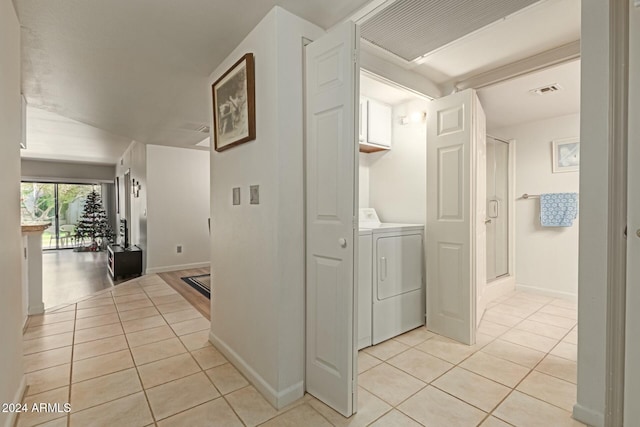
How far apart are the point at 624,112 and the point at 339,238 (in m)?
1.37

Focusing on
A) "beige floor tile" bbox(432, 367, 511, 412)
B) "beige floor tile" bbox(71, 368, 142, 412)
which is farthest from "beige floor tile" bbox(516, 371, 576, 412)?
"beige floor tile" bbox(71, 368, 142, 412)

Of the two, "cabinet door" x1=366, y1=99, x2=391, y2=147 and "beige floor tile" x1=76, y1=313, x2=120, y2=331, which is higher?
"cabinet door" x1=366, y1=99, x2=391, y2=147

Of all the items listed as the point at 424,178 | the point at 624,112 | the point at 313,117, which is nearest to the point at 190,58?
the point at 313,117

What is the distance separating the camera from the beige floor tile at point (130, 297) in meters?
3.63

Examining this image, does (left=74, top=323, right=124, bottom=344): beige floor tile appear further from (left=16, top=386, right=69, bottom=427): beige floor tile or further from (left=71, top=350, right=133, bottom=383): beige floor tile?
(left=16, top=386, right=69, bottom=427): beige floor tile

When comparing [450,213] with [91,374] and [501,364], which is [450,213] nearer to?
[501,364]

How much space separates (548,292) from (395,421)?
335 cm

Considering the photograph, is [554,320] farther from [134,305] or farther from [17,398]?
[134,305]

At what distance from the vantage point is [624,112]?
4.22ft

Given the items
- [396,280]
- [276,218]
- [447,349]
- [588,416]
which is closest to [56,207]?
[276,218]

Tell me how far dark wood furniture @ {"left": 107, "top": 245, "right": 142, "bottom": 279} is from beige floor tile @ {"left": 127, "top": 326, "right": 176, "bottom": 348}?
2.62 m

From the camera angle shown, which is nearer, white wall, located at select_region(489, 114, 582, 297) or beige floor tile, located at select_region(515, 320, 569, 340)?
beige floor tile, located at select_region(515, 320, 569, 340)

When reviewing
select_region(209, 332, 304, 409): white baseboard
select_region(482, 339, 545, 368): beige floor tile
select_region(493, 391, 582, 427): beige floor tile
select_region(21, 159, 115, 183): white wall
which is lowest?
select_region(482, 339, 545, 368): beige floor tile

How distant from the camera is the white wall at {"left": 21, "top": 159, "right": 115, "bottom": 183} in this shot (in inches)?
306
